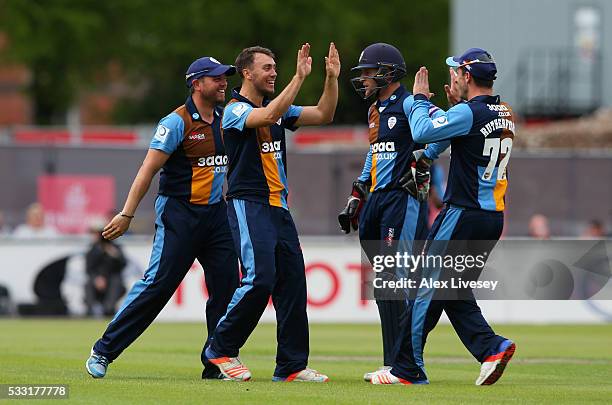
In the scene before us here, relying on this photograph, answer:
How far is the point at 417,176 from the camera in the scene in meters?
10.4

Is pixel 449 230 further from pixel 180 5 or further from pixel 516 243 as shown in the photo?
pixel 180 5

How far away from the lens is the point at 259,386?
33.2 ft

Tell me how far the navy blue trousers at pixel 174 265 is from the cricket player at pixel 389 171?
1.11 m

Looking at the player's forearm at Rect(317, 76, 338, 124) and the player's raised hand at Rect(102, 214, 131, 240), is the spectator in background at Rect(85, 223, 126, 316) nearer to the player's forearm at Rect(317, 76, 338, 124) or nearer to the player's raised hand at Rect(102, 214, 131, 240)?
the player's raised hand at Rect(102, 214, 131, 240)

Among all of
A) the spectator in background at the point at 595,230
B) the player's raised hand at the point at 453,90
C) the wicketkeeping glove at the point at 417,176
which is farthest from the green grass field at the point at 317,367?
the spectator in background at the point at 595,230

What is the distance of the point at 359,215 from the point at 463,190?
1037 mm

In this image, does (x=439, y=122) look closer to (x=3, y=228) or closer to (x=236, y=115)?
(x=236, y=115)

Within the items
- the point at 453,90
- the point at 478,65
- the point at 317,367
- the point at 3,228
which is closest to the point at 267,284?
the point at 453,90

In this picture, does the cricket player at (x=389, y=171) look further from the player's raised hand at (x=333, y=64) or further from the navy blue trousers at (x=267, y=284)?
the navy blue trousers at (x=267, y=284)

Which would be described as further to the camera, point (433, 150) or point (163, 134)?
point (163, 134)

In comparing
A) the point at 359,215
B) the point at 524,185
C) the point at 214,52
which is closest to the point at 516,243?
the point at 524,185

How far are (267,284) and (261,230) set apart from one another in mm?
403

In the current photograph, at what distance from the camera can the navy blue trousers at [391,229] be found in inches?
411

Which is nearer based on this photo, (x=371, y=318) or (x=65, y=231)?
(x=371, y=318)
